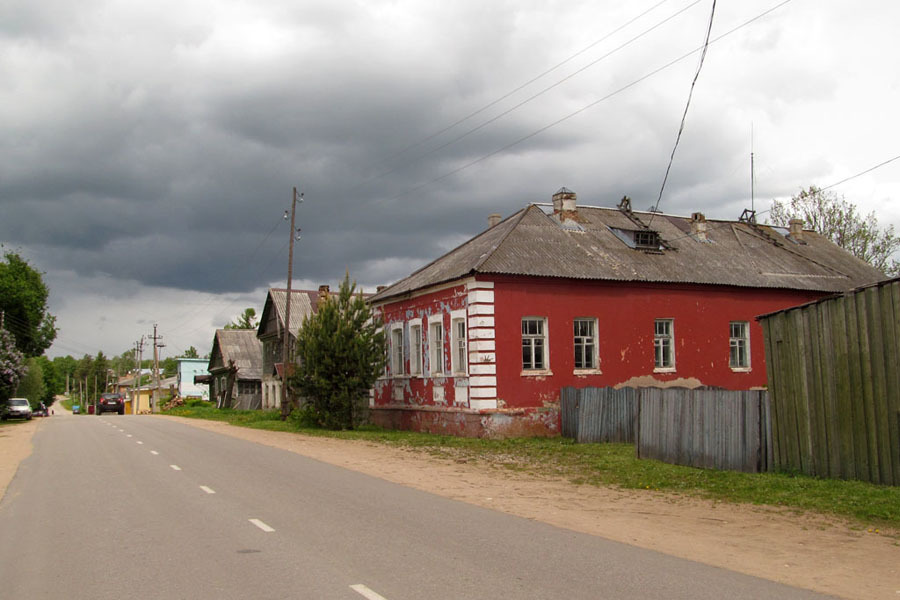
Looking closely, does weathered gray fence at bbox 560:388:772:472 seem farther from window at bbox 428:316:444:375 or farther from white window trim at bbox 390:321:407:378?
white window trim at bbox 390:321:407:378

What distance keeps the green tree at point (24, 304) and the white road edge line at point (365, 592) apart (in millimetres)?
65496

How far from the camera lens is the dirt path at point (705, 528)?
296 inches

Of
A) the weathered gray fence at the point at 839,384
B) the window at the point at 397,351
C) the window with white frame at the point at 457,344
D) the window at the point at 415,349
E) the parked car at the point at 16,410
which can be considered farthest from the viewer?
the parked car at the point at 16,410

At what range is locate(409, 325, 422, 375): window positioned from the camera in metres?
28.8

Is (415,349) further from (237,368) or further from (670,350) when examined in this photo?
(237,368)

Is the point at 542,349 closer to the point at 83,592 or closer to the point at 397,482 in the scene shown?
the point at 397,482

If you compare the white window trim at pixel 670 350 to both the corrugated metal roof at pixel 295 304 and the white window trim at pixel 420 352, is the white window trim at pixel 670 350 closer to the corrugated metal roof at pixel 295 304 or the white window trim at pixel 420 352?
the white window trim at pixel 420 352

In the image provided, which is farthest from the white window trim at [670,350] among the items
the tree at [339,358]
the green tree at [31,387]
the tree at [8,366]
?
the green tree at [31,387]

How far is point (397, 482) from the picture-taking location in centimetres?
1413

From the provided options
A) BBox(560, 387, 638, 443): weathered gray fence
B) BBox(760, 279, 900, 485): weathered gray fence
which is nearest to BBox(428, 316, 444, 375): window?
BBox(560, 387, 638, 443): weathered gray fence

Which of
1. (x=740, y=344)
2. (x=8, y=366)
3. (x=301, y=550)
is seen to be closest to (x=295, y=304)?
(x=8, y=366)

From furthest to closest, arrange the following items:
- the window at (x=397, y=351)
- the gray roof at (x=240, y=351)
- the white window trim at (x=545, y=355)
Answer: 1. the gray roof at (x=240, y=351)
2. the window at (x=397, y=351)
3. the white window trim at (x=545, y=355)

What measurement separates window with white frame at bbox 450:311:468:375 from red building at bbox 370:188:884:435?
5 cm

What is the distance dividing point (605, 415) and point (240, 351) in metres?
48.4
